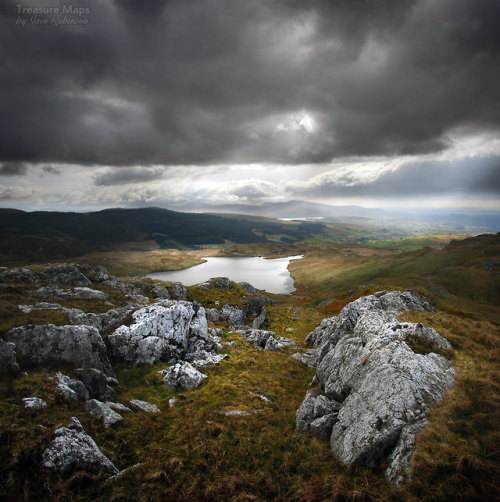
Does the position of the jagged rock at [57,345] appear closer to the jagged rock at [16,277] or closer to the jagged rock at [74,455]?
the jagged rock at [74,455]

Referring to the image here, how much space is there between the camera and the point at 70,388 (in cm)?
1650

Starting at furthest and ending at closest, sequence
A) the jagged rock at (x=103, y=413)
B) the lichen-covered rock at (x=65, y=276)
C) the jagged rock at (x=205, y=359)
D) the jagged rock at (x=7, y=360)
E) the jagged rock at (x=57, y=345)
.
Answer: the lichen-covered rock at (x=65, y=276), the jagged rock at (x=205, y=359), the jagged rock at (x=57, y=345), the jagged rock at (x=7, y=360), the jagged rock at (x=103, y=413)

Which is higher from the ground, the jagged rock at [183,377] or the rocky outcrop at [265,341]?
the jagged rock at [183,377]

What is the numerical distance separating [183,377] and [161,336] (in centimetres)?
736

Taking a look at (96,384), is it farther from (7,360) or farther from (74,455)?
(74,455)

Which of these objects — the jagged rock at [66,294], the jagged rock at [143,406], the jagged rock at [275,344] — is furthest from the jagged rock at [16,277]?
the jagged rock at [275,344]

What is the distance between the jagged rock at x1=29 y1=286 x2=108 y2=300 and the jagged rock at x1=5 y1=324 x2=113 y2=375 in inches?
589

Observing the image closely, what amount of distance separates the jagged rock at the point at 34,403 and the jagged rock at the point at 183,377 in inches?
404

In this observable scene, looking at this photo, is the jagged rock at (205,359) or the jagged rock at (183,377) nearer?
the jagged rock at (183,377)

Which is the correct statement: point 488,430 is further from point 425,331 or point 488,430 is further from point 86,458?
point 86,458

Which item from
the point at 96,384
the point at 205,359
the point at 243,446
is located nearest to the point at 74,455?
the point at 96,384

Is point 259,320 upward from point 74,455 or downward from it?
downward

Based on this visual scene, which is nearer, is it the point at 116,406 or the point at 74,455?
the point at 74,455

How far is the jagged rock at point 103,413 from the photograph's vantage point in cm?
1515
